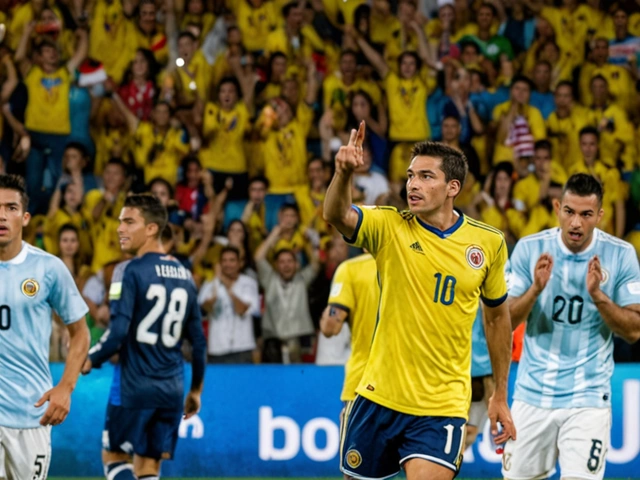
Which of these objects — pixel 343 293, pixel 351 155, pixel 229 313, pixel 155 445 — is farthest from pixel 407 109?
pixel 351 155

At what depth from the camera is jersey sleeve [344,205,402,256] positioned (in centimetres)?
560

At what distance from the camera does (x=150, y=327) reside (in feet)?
26.5

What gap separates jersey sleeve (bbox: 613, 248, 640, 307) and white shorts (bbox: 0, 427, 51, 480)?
3605 mm

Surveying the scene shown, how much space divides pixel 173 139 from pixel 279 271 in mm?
2448

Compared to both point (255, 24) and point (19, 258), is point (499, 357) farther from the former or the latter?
point (255, 24)

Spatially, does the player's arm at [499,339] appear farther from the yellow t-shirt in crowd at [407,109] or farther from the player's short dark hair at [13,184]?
the yellow t-shirt in crowd at [407,109]

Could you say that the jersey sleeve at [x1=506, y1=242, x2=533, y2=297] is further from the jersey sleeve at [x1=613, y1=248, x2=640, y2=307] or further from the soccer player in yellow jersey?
the soccer player in yellow jersey

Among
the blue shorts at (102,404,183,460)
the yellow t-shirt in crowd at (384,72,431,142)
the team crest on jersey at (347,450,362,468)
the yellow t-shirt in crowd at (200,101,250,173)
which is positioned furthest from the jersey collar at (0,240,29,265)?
the yellow t-shirt in crowd at (384,72,431,142)

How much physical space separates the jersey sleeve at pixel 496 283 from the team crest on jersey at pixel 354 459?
1076 millimetres

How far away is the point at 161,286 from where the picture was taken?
8.08m

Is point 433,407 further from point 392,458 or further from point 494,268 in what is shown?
point 494,268

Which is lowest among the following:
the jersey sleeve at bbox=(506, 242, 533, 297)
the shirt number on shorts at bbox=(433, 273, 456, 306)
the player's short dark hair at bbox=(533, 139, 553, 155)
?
the shirt number on shorts at bbox=(433, 273, 456, 306)

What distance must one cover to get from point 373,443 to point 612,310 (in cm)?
189

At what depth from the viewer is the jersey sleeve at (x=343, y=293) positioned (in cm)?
823
